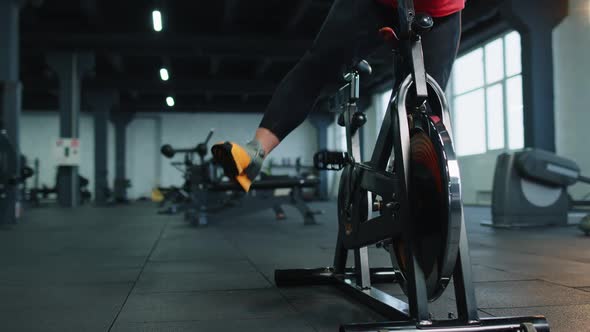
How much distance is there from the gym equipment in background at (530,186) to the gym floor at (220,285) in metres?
0.76

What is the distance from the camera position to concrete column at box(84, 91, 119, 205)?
51.0ft

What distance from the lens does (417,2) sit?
1517mm

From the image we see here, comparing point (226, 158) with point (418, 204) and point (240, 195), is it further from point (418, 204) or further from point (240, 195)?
point (240, 195)

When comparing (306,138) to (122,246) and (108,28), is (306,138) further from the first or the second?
(122,246)

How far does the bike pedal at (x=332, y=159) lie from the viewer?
1.95 meters

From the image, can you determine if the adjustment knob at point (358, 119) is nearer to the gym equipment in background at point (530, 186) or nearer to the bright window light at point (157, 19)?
the gym equipment in background at point (530, 186)

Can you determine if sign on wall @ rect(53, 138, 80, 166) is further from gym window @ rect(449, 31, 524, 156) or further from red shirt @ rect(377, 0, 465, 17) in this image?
red shirt @ rect(377, 0, 465, 17)

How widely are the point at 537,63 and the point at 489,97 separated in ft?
12.9

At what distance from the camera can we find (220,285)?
2.26 meters

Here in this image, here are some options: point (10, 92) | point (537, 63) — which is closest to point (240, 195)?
point (10, 92)

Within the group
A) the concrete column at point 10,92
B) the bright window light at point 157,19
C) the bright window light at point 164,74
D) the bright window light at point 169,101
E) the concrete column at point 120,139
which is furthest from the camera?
the concrete column at point 120,139

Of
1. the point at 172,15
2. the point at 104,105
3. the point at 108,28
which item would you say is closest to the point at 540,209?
the point at 172,15

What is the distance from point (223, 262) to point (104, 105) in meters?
14.6

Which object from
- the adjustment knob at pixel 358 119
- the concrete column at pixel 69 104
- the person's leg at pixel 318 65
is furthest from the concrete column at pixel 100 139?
the person's leg at pixel 318 65
